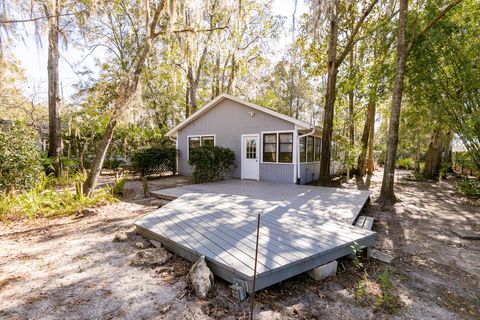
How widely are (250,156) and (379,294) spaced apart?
7.42 metres

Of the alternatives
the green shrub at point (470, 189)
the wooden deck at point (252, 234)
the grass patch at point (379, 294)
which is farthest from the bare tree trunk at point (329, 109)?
the grass patch at point (379, 294)

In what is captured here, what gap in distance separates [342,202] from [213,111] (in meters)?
7.04

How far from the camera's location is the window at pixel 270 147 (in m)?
8.84

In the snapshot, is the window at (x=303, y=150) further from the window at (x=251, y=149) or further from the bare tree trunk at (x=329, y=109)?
the window at (x=251, y=149)

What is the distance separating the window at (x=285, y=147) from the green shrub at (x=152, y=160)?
216 inches

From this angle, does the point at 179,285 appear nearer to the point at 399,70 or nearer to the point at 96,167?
the point at 96,167

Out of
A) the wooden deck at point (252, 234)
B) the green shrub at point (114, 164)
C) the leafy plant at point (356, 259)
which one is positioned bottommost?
the leafy plant at point (356, 259)

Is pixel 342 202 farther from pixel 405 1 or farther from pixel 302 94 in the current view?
pixel 302 94

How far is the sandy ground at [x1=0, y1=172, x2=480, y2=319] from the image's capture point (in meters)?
2.04

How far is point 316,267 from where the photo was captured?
2.59m

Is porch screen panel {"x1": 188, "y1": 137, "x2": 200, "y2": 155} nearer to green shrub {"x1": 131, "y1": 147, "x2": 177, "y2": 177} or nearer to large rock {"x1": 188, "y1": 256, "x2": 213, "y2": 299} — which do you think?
green shrub {"x1": 131, "y1": 147, "x2": 177, "y2": 177}

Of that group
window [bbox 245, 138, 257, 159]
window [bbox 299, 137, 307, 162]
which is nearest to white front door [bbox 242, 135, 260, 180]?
window [bbox 245, 138, 257, 159]

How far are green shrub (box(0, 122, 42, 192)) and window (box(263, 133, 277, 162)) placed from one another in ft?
22.6

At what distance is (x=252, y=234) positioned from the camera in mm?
3105
